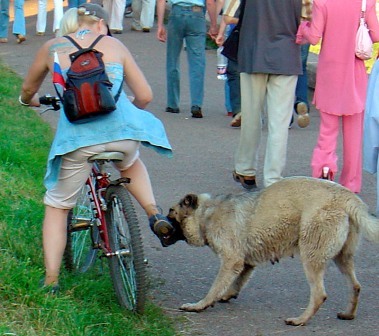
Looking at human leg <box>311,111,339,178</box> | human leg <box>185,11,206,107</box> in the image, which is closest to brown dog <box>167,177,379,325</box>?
human leg <box>311,111,339,178</box>

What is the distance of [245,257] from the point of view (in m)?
5.30

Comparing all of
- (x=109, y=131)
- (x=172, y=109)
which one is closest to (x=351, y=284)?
(x=109, y=131)

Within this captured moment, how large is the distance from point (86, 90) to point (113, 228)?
0.83 meters

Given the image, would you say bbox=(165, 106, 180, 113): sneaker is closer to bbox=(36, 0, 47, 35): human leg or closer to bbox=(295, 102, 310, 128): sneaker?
bbox=(295, 102, 310, 128): sneaker

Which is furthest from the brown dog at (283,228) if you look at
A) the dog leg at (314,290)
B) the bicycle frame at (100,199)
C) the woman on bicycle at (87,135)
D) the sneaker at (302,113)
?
the sneaker at (302,113)

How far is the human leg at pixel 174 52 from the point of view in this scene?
10820 millimetres

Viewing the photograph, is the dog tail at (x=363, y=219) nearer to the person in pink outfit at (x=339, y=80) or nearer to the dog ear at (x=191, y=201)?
the dog ear at (x=191, y=201)

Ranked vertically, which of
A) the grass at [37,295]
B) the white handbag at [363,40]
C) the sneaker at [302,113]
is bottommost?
the sneaker at [302,113]

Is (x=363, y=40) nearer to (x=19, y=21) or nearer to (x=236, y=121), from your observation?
(x=236, y=121)

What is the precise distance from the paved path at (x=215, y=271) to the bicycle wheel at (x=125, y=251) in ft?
1.12

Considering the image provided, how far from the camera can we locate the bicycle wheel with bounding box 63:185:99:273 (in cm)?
543

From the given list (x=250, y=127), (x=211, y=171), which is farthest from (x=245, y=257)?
(x=211, y=171)

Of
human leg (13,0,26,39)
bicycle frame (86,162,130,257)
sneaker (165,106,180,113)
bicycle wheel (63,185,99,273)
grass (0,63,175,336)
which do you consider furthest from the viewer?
human leg (13,0,26,39)

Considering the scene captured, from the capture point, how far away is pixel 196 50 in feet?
35.9
